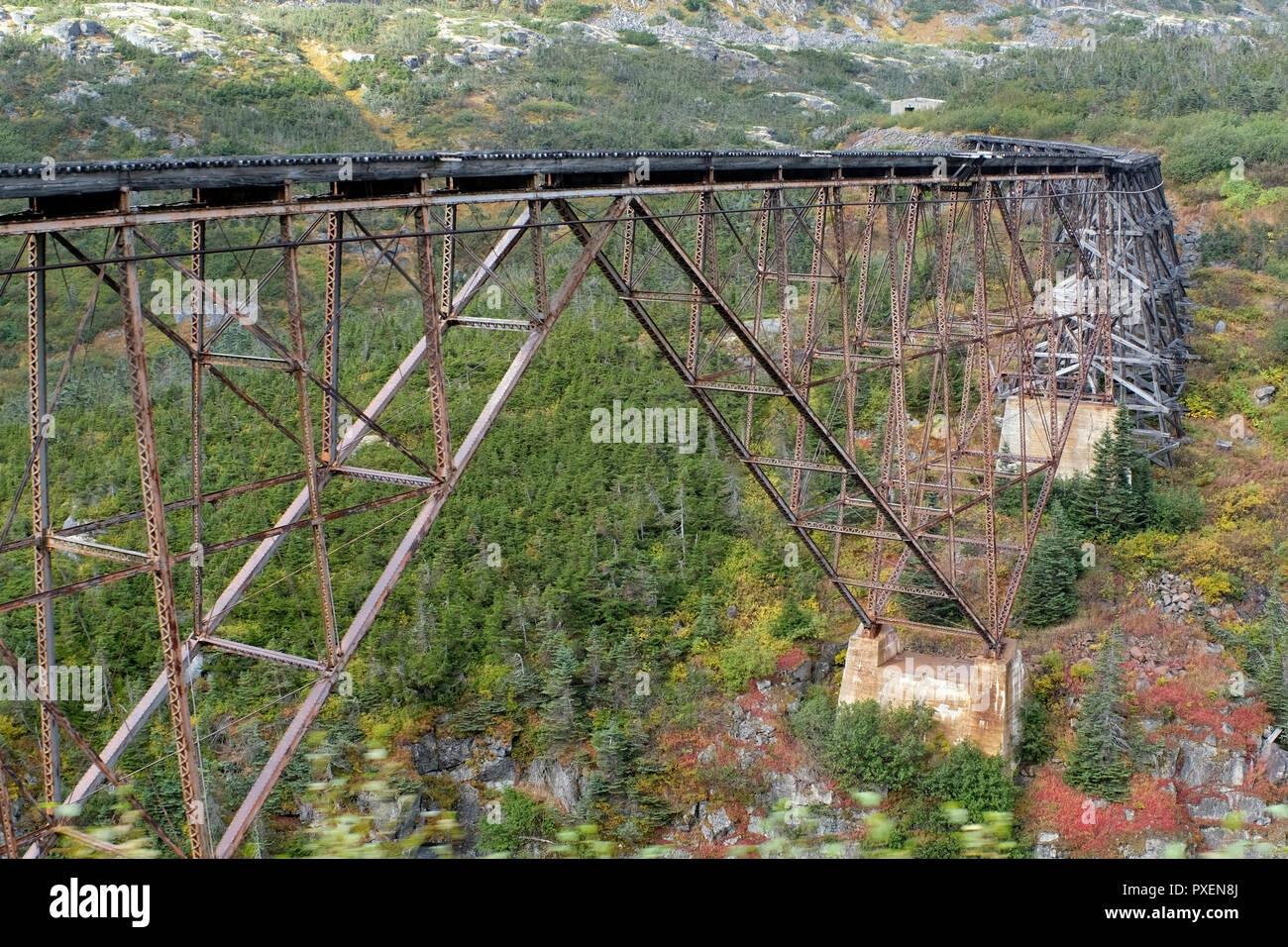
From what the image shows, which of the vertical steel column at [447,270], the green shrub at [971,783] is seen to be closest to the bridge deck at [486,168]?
the vertical steel column at [447,270]

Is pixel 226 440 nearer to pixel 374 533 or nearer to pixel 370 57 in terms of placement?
pixel 374 533

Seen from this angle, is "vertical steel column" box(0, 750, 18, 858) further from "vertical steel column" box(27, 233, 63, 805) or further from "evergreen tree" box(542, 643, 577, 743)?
"evergreen tree" box(542, 643, 577, 743)

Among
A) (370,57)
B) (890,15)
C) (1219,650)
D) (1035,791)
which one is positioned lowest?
(1035,791)

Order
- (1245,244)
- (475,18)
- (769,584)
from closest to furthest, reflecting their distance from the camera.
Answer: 1. (769,584)
2. (1245,244)
3. (475,18)

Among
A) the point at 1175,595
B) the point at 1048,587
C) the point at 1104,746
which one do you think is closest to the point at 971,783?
the point at 1104,746

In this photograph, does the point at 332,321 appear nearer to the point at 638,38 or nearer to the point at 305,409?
the point at 305,409

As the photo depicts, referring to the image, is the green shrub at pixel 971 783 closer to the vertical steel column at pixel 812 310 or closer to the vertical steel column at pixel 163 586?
the vertical steel column at pixel 812 310
